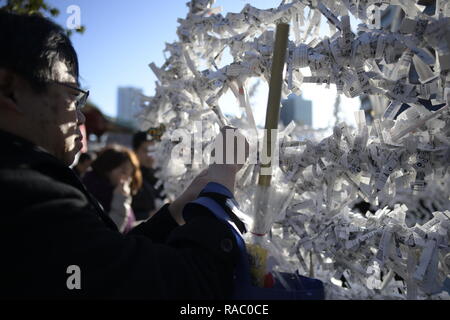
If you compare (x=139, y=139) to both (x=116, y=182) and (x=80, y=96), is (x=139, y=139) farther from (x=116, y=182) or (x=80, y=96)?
(x=80, y=96)

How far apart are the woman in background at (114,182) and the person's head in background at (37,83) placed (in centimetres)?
156

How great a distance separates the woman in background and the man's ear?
1.62m

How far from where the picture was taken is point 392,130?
Result: 93 centimetres

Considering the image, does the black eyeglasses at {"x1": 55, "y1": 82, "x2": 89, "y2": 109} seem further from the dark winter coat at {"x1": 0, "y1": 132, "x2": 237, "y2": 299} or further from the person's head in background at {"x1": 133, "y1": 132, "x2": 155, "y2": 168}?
the person's head in background at {"x1": 133, "y1": 132, "x2": 155, "y2": 168}

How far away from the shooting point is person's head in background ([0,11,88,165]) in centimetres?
76

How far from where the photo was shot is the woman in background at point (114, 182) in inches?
93.0

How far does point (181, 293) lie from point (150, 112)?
1181 millimetres

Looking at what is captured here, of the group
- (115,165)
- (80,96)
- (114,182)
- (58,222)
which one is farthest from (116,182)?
(58,222)

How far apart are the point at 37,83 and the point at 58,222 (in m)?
0.31

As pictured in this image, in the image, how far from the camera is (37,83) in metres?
0.78

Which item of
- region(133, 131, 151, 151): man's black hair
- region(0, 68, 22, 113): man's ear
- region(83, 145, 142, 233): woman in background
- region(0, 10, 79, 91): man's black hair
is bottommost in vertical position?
region(83, 145, 142, 233): woman in background

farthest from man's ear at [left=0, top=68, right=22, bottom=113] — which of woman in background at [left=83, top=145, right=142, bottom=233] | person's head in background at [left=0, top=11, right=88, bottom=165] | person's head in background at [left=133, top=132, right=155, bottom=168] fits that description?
person's head in background at [left=133, top=132, right=155, bottom=168]

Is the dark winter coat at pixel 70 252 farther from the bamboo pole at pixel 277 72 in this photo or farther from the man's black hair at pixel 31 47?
the bamboo pole at pixel 277 72
